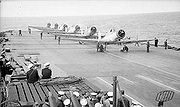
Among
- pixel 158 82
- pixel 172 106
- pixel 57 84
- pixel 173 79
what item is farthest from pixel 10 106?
pixel 173 79

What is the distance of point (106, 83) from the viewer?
13414 mm

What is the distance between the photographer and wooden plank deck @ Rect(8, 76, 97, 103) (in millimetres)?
6844

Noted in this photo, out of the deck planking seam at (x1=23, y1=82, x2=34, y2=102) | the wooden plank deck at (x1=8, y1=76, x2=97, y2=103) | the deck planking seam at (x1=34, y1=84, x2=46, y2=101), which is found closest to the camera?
the deck planking seam at (x1=23, y1=82, x2=34, y2=102)

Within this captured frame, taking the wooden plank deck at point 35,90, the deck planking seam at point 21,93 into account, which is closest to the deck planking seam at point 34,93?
the wooden plank deck at point 35,90

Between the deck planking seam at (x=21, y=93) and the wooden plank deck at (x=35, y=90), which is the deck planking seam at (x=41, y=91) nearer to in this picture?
the wooden plank deck at (x=35, y=90)

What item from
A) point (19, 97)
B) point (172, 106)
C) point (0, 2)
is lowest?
point (172, 106)

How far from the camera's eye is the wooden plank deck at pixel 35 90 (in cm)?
684

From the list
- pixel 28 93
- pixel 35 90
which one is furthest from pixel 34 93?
pixel 35 90

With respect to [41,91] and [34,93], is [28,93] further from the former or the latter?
[41,91]

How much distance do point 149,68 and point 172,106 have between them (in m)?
8.26

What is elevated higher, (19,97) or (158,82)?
(19,97)

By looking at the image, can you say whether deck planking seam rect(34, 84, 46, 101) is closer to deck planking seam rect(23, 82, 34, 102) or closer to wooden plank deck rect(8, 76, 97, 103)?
wooden plank deck rect(8, 76, 97, 103)

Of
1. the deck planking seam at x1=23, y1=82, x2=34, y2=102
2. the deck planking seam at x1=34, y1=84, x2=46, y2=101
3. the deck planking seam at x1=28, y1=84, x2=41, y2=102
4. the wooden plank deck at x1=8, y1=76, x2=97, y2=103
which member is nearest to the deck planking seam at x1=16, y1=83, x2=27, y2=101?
the wooden plank deck at x1=8, y1=76, x2=97, y2=103

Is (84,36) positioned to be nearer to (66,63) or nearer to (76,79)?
(66,63)
